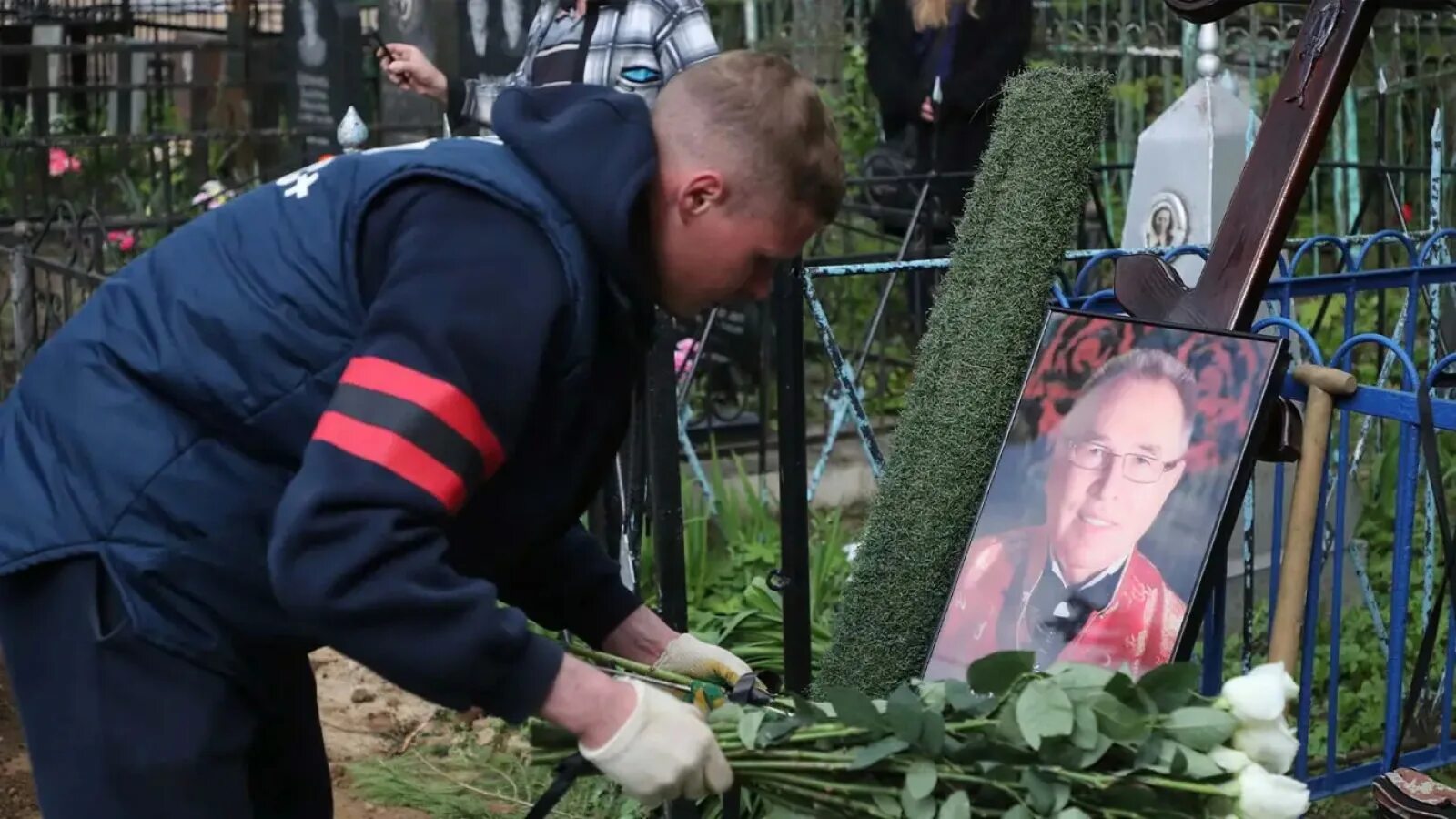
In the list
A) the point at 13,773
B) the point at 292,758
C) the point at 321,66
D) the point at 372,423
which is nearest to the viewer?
the point at 372,423

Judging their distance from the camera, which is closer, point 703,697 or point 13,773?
point 703,697

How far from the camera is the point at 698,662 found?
2430mm

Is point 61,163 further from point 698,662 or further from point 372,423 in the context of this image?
point 372,423

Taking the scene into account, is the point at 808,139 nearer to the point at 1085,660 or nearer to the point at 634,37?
the point at 1085,660

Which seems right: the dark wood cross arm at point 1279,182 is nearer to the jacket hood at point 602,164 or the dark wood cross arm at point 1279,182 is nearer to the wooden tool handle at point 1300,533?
the wooden tool handle at point 1300,533

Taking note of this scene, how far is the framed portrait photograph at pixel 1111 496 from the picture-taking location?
2738 millimetres

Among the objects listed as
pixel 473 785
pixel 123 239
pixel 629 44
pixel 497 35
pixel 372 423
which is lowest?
pixel 473 785

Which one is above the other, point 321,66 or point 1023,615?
point 321,66

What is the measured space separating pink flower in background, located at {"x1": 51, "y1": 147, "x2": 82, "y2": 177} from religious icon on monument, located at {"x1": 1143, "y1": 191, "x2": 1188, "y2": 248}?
5.44m

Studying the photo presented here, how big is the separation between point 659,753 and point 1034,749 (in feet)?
1.39

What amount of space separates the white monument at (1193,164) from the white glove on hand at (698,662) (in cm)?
282

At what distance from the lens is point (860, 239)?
800 centimetres

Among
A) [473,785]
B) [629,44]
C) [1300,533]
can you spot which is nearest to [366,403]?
[1300,533]

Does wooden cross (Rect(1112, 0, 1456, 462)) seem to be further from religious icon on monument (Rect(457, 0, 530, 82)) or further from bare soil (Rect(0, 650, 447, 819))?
religious icon on monument (Rect(457, 0, 530, 82))
